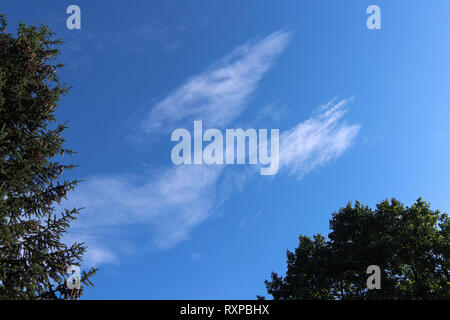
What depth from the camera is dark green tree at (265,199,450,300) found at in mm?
20125

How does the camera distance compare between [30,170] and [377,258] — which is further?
[377,258]

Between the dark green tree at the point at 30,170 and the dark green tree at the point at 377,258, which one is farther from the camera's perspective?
the dark green tree at the point at 377,258

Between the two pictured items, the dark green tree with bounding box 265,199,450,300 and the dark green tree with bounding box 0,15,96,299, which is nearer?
the dark green tree with bounding box 0,15,96,299

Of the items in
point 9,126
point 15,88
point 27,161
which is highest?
point 15,88

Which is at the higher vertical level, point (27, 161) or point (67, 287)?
point (27, 161)

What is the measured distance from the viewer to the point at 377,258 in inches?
827

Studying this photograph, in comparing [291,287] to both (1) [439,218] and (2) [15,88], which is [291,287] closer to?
(1) [439,218]

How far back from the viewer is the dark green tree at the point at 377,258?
20.1 metres
